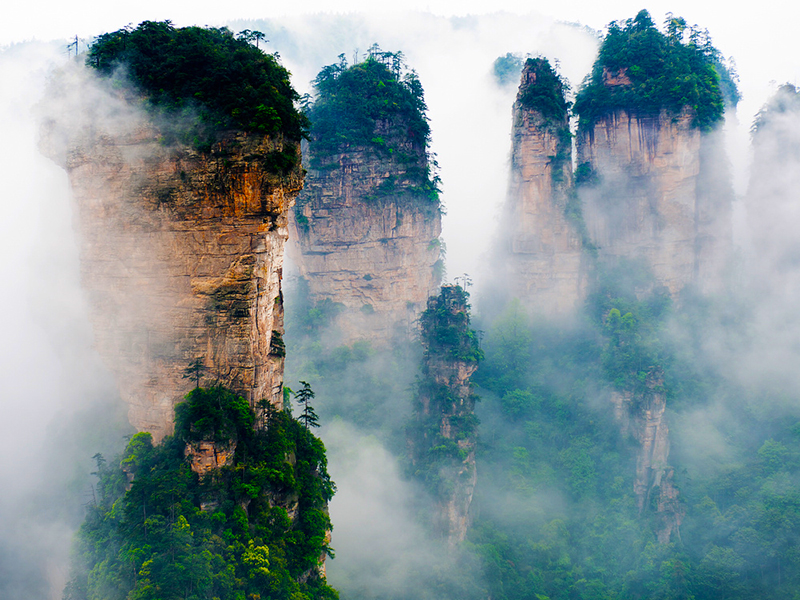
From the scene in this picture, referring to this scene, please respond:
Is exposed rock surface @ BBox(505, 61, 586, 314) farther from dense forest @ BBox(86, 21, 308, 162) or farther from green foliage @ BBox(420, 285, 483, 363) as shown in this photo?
dense forest @ BBox(86, 21, 308, 162)

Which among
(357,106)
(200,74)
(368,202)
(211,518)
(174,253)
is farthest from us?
(368,202)

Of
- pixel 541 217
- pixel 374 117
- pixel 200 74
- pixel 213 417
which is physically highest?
pixel 374 117

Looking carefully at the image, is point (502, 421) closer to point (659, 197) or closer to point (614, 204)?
point (614, 204)

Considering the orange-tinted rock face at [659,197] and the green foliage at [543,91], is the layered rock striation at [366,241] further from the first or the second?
the orange-tinted rock face at [659,197]

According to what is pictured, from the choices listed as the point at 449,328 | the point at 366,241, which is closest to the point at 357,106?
the point at 366,241

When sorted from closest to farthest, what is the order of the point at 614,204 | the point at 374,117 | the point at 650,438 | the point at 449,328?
the point at 449,328 < the point at 650,438 < the point at 374,117 < the point at 614,204

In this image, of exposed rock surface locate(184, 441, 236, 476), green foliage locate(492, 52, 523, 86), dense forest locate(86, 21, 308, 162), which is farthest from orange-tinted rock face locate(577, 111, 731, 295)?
exposed rock surface locate(184, 441, 236, 476)
